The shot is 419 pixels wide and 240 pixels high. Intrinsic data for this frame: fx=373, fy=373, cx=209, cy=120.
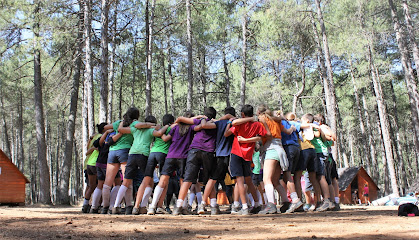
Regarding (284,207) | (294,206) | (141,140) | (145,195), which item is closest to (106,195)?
(145,195)

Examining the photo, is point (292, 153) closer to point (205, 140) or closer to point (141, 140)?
point (205, 140)

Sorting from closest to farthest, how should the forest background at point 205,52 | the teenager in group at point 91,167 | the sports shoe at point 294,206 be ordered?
the sports shoe at point 294,206 < the teenager in group at point 91,167 < the forest background at point 205,52

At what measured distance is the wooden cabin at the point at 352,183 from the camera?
81.8 ft

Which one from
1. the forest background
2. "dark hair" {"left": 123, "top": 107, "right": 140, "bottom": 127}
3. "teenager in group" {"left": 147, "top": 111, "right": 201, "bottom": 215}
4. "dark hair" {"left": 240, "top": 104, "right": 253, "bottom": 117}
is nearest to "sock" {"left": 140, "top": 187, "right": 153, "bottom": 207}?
"teenager in group" {"left": 147, "top": 111, "right": 201, "bottom": 215}

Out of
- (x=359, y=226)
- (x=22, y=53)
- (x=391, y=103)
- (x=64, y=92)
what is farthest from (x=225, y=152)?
(x=391, y=103)

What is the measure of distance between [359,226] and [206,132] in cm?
322

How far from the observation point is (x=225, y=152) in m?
6.70

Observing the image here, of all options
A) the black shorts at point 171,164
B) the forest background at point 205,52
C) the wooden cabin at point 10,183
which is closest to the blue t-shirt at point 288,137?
the black shorts at point 171,164

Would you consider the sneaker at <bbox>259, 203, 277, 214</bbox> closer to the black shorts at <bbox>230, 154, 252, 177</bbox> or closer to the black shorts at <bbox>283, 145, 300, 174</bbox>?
the black shorts at <bbox>230, 154, 252, 177</bbox>

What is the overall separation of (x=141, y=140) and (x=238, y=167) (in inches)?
74.7

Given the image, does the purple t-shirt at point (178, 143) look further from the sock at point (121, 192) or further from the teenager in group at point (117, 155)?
the sock at point (121, 192)

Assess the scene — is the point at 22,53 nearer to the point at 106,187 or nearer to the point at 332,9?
the point at 106,187

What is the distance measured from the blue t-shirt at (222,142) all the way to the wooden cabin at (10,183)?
11.8 metres

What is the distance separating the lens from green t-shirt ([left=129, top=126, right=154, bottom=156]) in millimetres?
6879
